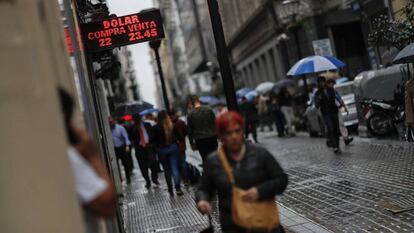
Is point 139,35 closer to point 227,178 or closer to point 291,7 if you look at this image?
point 227,178

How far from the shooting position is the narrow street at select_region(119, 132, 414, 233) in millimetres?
8477

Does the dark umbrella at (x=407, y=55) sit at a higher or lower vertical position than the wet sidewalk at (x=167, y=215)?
higher

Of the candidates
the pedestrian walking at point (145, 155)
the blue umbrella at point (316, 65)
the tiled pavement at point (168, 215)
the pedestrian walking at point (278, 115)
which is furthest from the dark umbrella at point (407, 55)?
the pedestrian walking at point (278, 115)

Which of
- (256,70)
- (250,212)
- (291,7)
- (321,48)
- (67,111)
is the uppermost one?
(291,7)

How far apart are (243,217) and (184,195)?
904 cm

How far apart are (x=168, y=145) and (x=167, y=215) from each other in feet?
7.43

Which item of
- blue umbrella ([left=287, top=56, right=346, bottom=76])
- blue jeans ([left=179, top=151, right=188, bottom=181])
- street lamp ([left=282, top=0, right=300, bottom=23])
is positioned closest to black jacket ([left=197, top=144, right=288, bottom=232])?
blue jeans ([left=179, top=151, right=188, bottom=181])

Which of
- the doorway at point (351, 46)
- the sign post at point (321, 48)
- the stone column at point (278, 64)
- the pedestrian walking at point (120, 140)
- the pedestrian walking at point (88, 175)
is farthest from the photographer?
the stone column at point (278, 64)

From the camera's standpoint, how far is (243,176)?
14.5ft

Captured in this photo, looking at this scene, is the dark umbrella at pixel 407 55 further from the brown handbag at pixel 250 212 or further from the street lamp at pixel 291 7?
the street lamp at pixel 291 7

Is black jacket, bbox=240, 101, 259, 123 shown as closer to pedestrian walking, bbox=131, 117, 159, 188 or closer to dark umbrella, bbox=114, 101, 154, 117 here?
dark umbrella, bbox=114, 101, 154, 117

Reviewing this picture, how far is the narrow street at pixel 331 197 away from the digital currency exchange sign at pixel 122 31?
107 inches

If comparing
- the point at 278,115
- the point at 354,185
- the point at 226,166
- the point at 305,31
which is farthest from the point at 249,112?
the point at 226,166

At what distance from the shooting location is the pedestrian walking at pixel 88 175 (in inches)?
135
